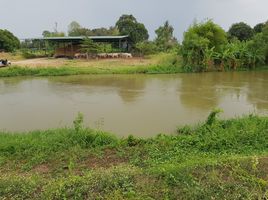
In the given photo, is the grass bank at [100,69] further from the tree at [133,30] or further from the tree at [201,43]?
the tree at [133,30]

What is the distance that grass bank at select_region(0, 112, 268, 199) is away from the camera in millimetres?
3406

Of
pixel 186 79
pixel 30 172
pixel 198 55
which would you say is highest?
pixel 198 55

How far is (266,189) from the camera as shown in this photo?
338cm

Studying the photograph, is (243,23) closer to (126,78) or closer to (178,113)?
(126,78)

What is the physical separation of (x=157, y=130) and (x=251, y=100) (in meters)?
4.63

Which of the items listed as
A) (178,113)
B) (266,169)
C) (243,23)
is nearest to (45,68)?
(178,113)

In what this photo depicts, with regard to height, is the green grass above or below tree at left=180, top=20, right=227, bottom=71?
below

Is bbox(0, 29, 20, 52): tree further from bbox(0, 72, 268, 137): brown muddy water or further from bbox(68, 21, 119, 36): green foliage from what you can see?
bbox(0, 72, 268, 137): brown muddy water

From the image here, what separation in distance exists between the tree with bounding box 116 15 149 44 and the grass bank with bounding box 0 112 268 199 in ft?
66.0

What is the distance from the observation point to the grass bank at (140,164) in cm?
341

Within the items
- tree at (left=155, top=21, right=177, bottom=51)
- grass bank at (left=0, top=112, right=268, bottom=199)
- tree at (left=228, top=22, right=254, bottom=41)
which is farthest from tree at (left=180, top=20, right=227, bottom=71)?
grass bank at (left=0, top=112, right=268, bottom=199)

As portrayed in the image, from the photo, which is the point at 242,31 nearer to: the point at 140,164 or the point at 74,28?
the point at 74,28

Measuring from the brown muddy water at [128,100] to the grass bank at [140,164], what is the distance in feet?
3.79

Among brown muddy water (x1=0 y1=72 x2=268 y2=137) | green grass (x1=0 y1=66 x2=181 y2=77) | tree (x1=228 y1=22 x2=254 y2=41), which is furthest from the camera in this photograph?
tree (x1=228 y1=22 x2=254 y2=41)
